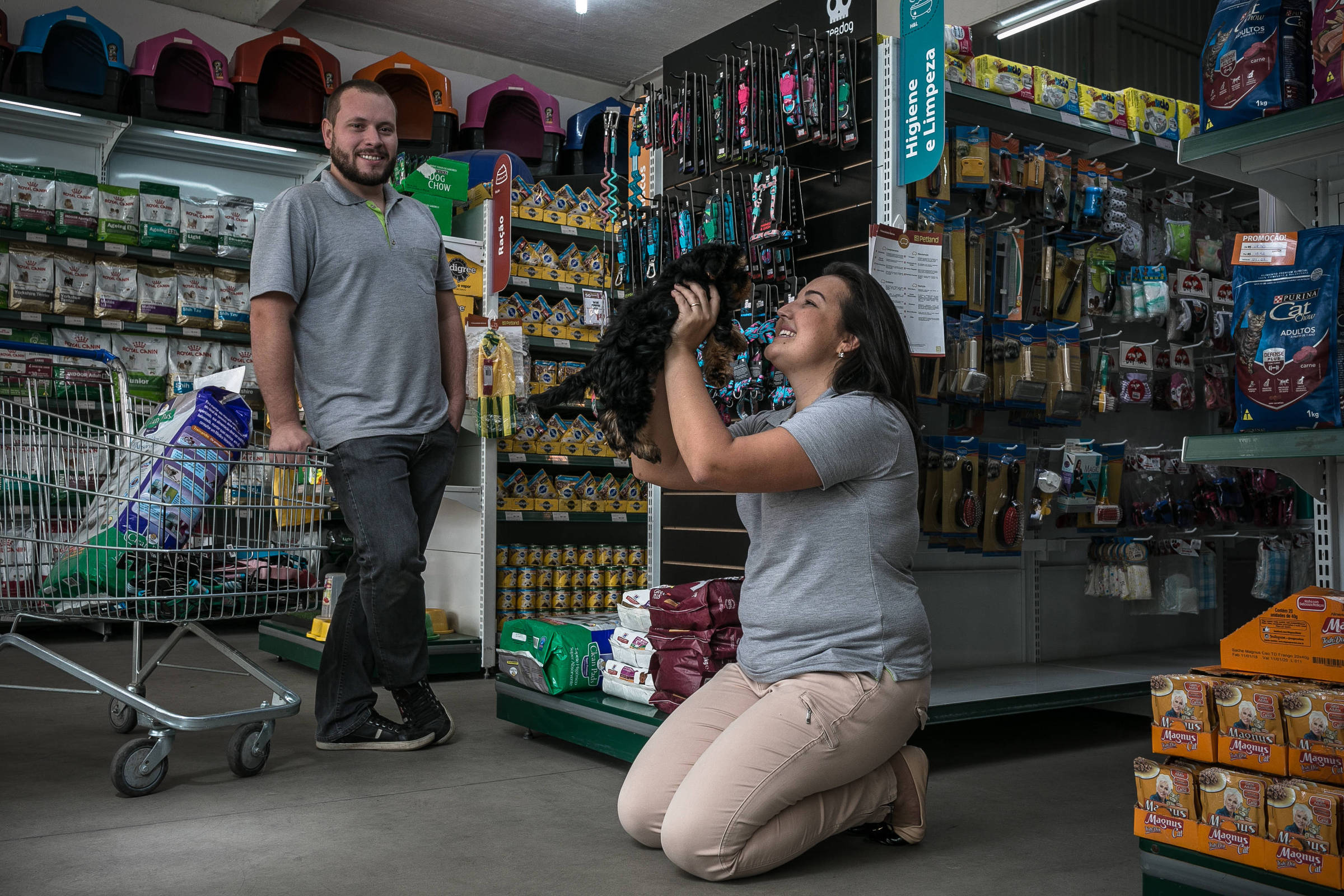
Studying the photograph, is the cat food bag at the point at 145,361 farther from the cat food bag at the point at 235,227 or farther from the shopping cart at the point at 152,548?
the shopping cart at the point at 152,548

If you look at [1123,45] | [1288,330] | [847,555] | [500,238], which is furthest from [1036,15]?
[847,555]

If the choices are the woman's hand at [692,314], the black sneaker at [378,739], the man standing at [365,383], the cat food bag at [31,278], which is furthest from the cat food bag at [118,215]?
the woman's hand at [692,314]

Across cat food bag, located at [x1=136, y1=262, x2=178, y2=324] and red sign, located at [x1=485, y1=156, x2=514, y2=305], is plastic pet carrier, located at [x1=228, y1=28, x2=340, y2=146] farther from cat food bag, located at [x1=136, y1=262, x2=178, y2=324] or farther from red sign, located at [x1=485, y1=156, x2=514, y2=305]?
red sign, located at [x1=485, y1=156, x2=514, y2=305]

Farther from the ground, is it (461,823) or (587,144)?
(587,144)

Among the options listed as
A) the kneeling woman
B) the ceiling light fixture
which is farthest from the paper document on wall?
the ceiling light fixture

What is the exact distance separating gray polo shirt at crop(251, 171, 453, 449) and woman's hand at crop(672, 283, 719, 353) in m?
1.36

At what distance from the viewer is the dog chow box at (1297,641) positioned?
5.46 feet

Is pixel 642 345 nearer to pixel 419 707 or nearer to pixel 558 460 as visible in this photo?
pixel 419 707

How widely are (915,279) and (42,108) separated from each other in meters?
5.51

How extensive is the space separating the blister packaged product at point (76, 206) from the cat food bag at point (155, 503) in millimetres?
4002

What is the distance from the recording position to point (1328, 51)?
1658mm

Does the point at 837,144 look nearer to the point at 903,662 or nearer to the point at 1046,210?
the point at 1046,210

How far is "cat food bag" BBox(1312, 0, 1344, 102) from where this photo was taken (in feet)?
5.37

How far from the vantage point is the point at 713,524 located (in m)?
4.08
